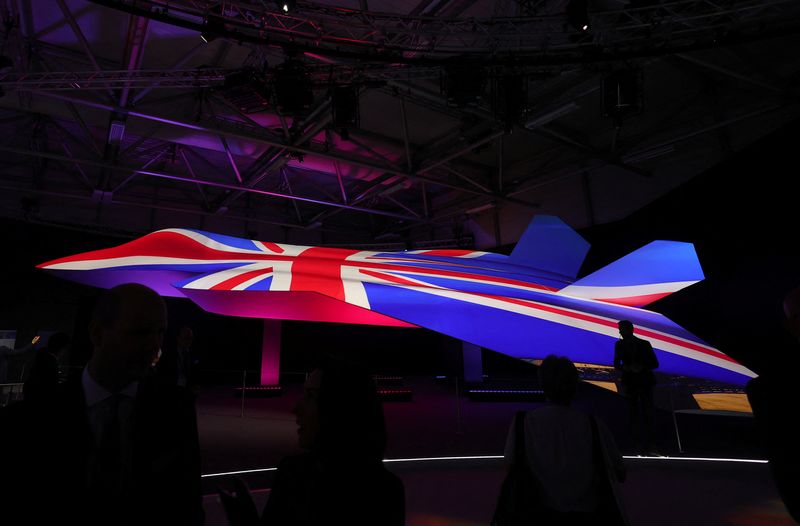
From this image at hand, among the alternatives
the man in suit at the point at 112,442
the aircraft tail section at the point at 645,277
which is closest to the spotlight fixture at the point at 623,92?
the aircraft tail section at the point at 645,277

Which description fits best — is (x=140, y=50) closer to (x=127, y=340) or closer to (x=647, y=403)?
(x=127, y=340)

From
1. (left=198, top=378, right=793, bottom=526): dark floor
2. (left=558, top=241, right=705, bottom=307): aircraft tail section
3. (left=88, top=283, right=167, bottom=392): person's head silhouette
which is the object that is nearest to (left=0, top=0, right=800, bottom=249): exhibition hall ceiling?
(left=558, top=241, right=705, bottom=307): aircraft tail section

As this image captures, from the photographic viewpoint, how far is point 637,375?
4930mm

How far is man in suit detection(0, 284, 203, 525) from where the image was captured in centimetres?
100

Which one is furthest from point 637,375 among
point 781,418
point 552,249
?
point 781,418

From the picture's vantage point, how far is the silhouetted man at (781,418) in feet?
4.41

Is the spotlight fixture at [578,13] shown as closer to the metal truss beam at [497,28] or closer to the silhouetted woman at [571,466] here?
the metal truss beam at [497,28]

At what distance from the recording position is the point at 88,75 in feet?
24.2

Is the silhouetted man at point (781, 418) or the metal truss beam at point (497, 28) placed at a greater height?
the metal truss beam at point (497, 28)

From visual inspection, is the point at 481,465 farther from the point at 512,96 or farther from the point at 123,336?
the point at 512,96

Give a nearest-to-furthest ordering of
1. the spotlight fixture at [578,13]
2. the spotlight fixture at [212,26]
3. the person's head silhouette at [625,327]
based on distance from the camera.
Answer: the person's head silhouette at [625,327] → the spotlight fixture at [212,26] → the spotlight fixture at [578,13]

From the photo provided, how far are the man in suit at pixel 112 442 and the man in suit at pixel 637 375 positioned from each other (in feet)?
13.7

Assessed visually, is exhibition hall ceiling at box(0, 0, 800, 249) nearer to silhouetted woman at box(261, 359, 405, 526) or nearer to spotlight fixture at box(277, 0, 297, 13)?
spotlight fixture at box(277, 0, 297, 13)

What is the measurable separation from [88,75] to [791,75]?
12.5m
